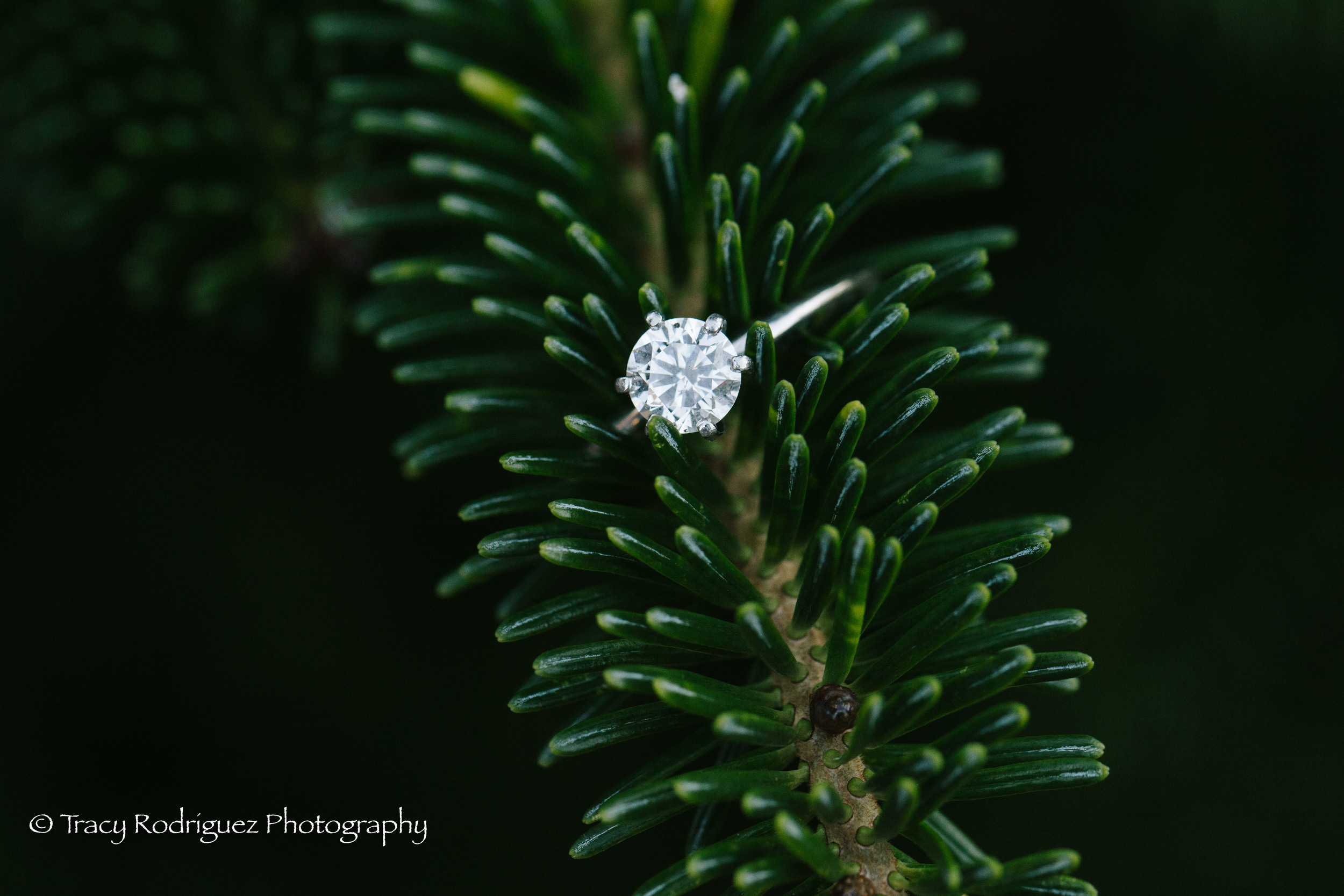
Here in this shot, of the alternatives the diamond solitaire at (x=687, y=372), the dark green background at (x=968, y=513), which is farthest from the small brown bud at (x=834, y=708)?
the dark green background at (x=968, y=513)

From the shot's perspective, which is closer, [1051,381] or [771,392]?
[771,392]

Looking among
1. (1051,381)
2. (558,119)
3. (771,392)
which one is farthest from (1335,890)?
(558,119)

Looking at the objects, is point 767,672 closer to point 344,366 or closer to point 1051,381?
point 1051,381

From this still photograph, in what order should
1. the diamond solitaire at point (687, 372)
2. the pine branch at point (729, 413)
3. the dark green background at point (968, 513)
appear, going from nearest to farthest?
the pine branch at point (729, 413) → the diamond solitaire at point (687, 372) → the dark green background at point (968, 513)

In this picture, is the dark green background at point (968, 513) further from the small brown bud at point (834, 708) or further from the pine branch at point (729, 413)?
the small brown bud at point (834, 708)

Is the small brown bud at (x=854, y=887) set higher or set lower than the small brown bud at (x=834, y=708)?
lower

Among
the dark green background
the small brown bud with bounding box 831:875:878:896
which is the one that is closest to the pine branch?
the small brown bud with bounding box 831:875:878:896

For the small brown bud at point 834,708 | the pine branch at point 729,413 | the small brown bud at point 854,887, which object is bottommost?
the small brown bud at point 854,887
